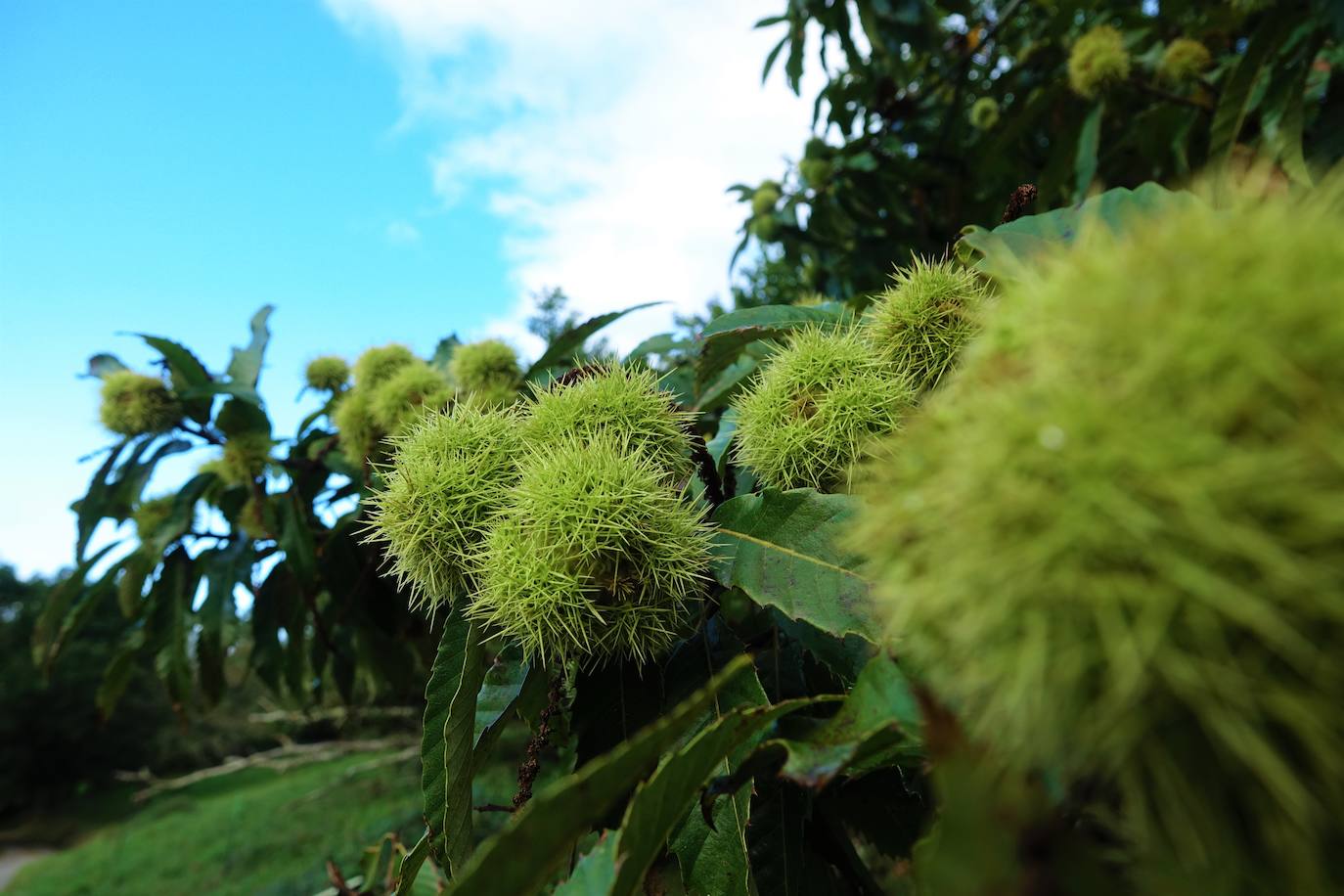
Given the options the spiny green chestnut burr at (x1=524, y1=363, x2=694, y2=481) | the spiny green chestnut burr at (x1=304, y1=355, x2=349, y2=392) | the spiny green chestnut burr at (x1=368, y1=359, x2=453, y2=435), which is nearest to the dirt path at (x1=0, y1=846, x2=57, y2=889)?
the spiny green chestnut burr at (x1=304, y1=355, x2=349, y2=392)

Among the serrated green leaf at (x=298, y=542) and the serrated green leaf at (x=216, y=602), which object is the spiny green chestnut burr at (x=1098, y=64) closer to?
the serrated green leaf at (x=298, y=542)

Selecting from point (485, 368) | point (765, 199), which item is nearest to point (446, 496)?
point (485, 368)

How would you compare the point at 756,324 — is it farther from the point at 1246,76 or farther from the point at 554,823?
the point at 1246,76

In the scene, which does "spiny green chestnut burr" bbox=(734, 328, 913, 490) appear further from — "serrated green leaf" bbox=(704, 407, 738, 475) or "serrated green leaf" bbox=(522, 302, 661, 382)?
"serrated green leaf" bbox=(522, 302, 661, 382)

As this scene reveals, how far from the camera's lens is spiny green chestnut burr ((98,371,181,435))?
2885 mm

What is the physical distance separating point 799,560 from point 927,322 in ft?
1.39

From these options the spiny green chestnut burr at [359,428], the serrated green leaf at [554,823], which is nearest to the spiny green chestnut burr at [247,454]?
the spiny green chestnut burr at [359,428]

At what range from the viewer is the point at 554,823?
0.65 m

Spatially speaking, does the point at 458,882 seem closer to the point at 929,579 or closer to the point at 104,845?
the point at 929,579

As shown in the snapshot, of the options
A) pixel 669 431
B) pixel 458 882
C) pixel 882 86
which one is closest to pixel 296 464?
pixel 669 431

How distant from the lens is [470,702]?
106 cm

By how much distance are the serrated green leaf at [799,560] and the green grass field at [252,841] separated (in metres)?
5.46

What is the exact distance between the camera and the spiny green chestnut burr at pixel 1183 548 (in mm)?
369

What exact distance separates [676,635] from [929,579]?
0.77m
